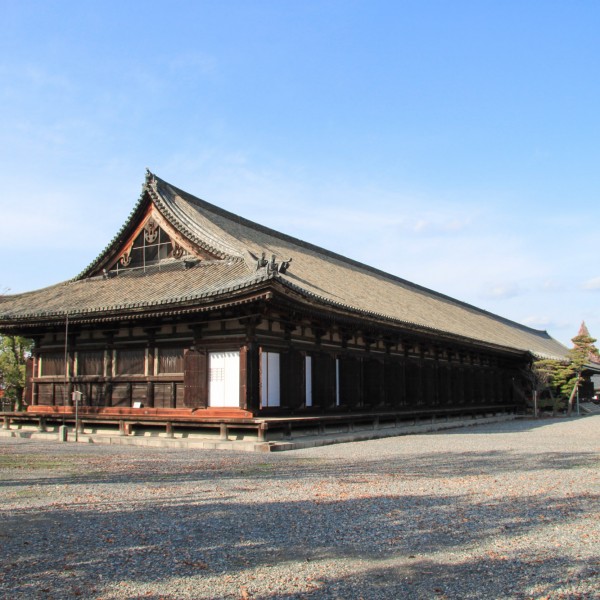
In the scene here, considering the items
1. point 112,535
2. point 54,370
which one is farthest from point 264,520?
point 54,370

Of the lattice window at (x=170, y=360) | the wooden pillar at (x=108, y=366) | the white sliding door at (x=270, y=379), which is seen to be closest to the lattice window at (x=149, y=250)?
the wooden pillar at (x=108, y=366)

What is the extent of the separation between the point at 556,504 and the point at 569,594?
12.4ft

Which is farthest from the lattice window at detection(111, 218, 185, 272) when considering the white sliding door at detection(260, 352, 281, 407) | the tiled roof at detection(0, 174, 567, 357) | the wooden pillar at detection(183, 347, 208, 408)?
the white sliding door at detection(260, 352, 281, 407)

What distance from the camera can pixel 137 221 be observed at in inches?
912

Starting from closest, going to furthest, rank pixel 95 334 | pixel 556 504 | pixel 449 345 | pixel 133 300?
pixel 556 504, pixel 133 300, pixel 95 334, pixel 449 345

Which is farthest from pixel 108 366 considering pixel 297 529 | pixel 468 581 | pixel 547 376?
pixel 547 376

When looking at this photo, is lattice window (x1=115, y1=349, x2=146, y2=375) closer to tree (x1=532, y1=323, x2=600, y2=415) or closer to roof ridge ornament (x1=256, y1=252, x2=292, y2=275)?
roof ridge ornament (x1=256, y1=252, x2=292, y2=275)

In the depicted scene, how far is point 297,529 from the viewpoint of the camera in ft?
22.8

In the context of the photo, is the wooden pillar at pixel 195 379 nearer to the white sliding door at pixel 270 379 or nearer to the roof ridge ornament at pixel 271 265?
the white sliding door at pixel 270 379

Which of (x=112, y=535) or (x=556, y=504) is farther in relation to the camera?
(x=556, y=504)

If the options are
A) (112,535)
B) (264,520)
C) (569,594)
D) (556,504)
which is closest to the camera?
(569,594)

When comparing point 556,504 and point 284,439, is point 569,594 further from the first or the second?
point 284,439

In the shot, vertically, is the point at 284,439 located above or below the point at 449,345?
below

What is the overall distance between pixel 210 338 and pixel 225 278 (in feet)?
5.81
